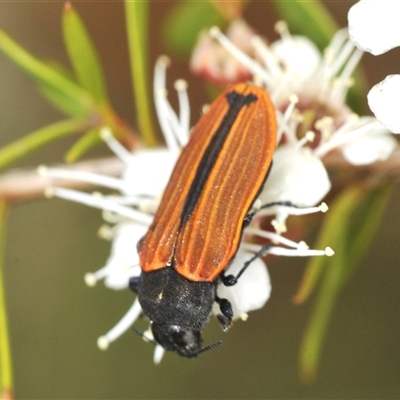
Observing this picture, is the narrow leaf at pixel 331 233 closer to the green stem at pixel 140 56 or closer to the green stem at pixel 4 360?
the green stem at pixel 140 56

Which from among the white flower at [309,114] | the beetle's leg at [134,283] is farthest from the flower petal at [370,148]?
the beetle's leg at [134,283]

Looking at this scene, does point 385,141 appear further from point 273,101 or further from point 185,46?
point 185,46

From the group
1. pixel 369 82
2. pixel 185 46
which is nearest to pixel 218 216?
pixel 185 46

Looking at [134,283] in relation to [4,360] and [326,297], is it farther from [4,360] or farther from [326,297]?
[326,297]

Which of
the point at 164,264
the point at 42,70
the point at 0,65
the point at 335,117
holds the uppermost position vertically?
the point at 0,65

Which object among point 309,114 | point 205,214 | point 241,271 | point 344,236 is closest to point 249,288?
point 241,271

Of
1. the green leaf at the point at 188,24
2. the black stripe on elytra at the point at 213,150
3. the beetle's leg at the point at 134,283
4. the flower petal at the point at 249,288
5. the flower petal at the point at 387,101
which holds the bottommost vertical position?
the flower petal at the point at 249,288
